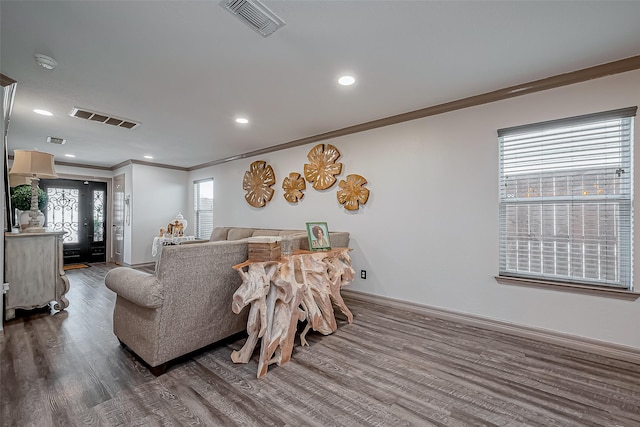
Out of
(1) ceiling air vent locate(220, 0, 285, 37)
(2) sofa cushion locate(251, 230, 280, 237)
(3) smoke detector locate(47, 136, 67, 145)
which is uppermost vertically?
(1) ceiling air vent locate(220, 0, 285, 37)

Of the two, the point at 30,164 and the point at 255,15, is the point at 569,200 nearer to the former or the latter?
the point at 255,15

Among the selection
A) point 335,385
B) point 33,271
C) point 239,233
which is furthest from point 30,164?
point 335,385

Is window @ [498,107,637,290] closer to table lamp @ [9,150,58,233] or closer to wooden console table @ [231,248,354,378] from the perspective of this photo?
wooden console table @ [231,248,354,378]

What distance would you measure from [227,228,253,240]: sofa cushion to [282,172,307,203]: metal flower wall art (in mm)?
→ 928

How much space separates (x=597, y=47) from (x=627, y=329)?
2222 millimetres

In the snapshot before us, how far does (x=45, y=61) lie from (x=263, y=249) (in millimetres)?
2307

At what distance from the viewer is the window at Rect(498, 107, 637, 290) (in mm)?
2312

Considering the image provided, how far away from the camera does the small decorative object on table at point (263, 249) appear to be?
224 centimetres

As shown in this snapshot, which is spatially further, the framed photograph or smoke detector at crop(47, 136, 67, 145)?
smoke detector at crop(47, 136, 67, 145)

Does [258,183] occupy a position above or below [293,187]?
above

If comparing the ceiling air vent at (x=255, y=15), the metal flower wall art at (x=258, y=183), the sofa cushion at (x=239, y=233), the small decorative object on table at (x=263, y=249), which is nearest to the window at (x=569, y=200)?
the small decorative object on table at (x=263, y=249)

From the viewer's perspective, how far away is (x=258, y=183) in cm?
524

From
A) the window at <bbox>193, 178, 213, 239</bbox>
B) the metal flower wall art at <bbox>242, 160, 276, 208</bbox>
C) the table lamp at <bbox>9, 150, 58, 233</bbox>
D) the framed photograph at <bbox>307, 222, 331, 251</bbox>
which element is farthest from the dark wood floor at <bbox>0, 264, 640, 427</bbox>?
the window at <bbox>193, 178, 213, 239</bbox>

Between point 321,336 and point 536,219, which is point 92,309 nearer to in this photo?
point 321,336
